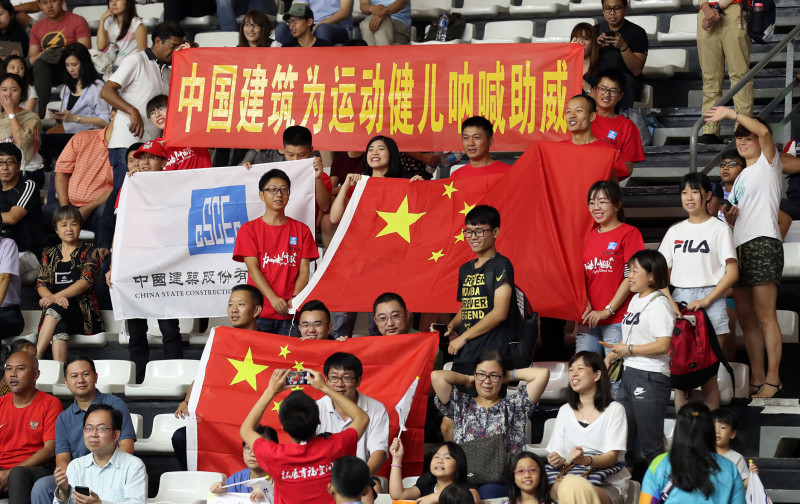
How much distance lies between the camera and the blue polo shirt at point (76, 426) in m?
7.51

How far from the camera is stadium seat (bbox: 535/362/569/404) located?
7.49 meters

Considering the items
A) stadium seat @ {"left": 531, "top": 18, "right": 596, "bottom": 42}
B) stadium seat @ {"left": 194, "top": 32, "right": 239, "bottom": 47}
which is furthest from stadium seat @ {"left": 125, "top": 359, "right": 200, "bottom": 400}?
stadium seat @ {"left": 531, "top": 18, "right": 596, "bottom": 42}

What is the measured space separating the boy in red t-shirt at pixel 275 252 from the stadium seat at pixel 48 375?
1.69 m

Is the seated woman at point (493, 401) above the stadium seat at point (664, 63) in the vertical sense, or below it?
below

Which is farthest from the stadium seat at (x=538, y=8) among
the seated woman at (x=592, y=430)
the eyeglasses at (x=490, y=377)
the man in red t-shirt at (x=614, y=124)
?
the seated woman at (x=592, y=430)

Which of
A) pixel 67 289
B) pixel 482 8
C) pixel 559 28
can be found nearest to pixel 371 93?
pixel 67 289

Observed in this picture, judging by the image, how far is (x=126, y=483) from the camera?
22.8ft

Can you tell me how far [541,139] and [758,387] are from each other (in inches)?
90.9

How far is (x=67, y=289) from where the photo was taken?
9141mm

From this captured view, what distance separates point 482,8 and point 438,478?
711 cm

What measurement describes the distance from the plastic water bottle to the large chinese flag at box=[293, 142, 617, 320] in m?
3.59

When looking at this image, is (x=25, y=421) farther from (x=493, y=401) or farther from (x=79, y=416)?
(x=493, y=401)

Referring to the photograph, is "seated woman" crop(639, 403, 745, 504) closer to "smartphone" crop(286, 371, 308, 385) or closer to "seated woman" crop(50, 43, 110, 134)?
"smartphone" crop(286, 371, 308, 385)

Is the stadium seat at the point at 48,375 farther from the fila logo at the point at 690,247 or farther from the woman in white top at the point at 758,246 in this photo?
the woman in white top at the point at 758,246
